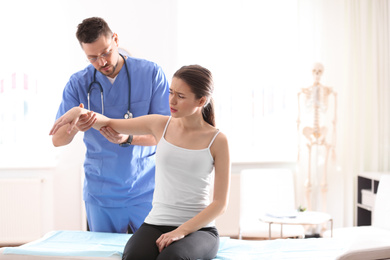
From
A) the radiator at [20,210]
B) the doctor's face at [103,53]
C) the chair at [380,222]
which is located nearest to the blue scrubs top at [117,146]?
the doctor's face at [103,53]

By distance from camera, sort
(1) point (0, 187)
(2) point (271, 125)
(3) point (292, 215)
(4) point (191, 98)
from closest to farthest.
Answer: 1. (4) point (191, 98)
2. (3) point (292, 215)
3. (1) point (0, 187)
4. (2) point (271, 125)

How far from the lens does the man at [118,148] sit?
7.10 feet

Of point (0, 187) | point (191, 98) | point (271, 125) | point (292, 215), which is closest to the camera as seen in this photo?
point (191, 98)

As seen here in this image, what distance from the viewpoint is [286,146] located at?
443cm

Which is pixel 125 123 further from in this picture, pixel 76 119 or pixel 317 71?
pixel 317 71

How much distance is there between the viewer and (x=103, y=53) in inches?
78.8

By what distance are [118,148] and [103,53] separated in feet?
1.40

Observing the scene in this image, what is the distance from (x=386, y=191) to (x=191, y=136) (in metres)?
1.86

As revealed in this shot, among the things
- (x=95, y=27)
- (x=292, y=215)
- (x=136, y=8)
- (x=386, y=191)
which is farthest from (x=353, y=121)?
(x=95, y=27)

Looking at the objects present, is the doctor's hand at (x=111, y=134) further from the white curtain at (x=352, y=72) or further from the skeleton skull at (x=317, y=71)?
the white curtain at (x=352, y=72)

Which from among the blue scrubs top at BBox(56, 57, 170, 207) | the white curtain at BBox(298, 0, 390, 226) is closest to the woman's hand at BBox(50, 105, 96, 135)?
the blue scrubs top at BBox(56, 57, 170, 207)

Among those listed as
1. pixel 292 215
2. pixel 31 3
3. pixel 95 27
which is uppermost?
pixel 31 3

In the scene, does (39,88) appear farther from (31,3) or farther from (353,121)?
(353,121)

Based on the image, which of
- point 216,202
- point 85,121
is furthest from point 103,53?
point 216,202
